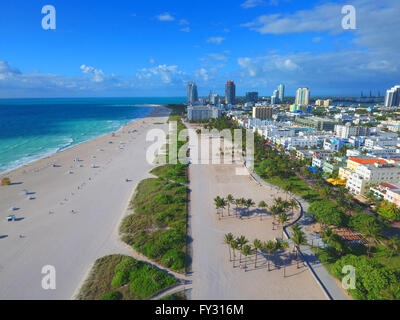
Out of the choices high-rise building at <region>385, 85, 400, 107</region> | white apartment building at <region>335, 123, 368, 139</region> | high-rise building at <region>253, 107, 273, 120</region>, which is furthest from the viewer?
high-rise building at <region>385, 85, 400, 107</region>

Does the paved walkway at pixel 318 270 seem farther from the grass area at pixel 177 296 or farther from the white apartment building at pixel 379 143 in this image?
the white apartment building at pixel 379 143

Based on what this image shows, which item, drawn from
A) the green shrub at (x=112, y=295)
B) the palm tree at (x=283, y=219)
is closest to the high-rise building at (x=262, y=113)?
the palm tree at (x=283, y=219)

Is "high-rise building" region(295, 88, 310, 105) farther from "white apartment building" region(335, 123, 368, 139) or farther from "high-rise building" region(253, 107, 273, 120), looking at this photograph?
"white apartment building" region(335, 123, 368, 139)

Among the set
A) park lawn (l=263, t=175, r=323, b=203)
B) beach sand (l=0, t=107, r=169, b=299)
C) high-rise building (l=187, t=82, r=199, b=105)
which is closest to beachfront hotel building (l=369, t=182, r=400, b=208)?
park lawn (l=263, t=175, r=323, b=203)

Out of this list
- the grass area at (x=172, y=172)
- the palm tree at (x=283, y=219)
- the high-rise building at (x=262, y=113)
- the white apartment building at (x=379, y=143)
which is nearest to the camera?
the palm tree at (x=283, y=219)
